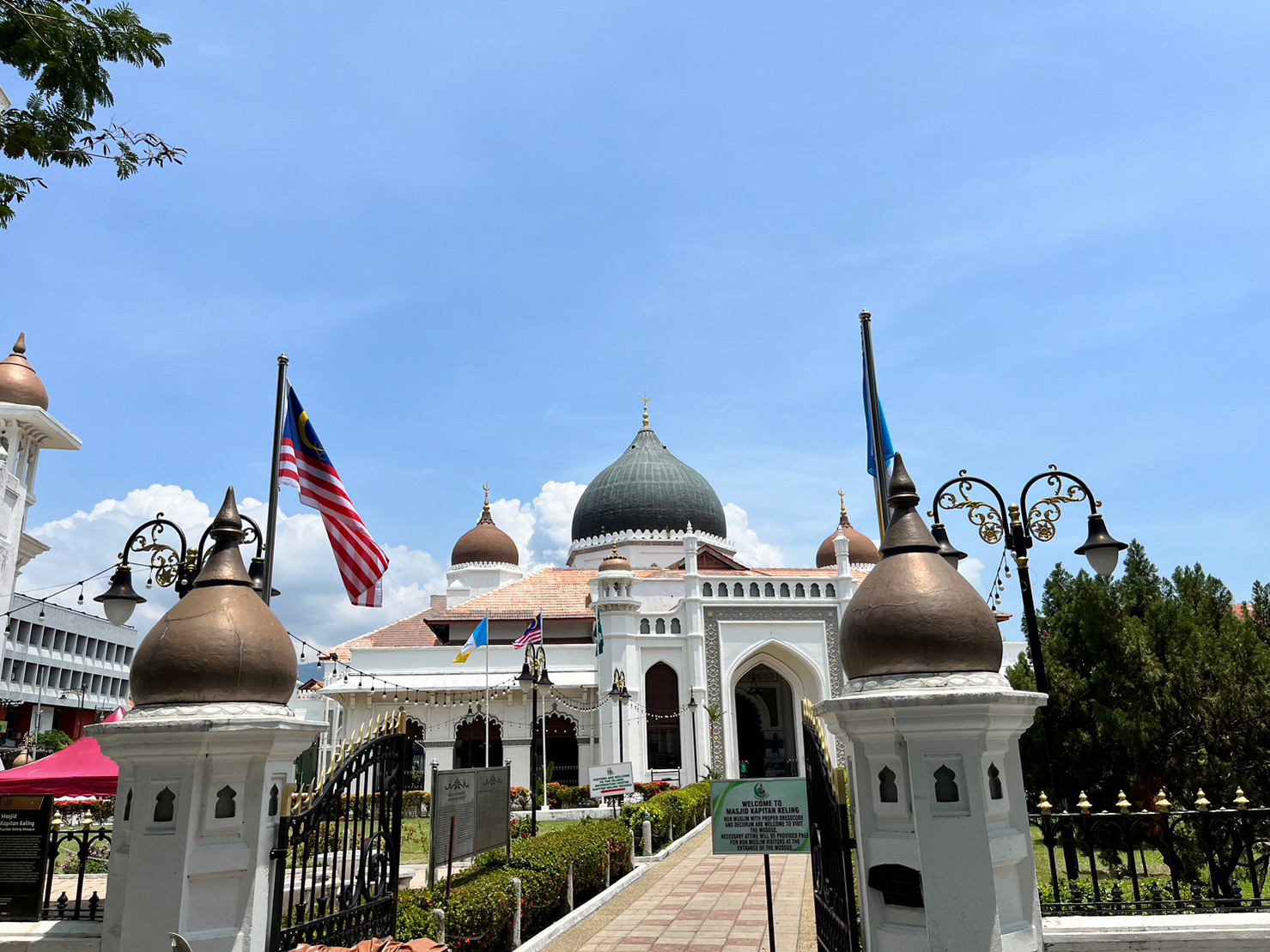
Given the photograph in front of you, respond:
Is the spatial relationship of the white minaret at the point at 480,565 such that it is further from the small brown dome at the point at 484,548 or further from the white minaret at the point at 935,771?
the white minaret at the point at 935,771

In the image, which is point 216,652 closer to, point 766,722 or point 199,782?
point 199,782

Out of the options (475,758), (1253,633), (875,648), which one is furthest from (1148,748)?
(475,758)

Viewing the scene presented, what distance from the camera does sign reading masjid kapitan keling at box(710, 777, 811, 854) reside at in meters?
5.95

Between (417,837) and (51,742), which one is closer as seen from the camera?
(417,837)

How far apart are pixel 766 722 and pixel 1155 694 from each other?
28179mm

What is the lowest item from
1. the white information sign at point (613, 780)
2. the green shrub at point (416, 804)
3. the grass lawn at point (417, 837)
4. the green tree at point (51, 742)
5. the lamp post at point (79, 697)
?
the grass lawn at point (417, 837)

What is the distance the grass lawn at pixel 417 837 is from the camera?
17.4 metres

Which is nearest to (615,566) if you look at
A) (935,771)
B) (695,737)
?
(695,737)

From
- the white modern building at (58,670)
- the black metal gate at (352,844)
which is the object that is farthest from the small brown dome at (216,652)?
the white modern building at (58,670)

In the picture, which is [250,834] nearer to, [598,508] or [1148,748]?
[1148,748]

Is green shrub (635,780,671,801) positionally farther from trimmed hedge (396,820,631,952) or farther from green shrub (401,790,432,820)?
trimmed hedge (396,820,631,952)

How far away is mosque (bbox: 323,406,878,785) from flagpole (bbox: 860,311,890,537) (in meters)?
18.4

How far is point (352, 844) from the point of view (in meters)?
6.63

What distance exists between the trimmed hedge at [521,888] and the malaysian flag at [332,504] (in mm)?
3699
